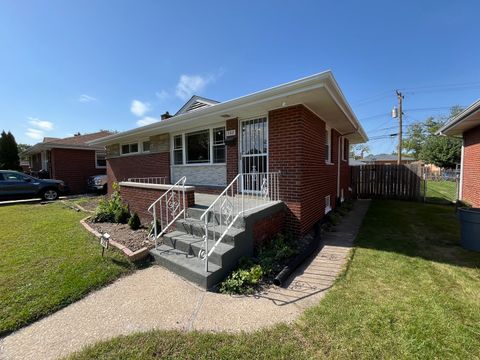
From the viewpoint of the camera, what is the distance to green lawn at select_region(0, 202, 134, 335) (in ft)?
9.55

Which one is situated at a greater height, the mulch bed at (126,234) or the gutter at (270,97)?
the gutter at (270,97)

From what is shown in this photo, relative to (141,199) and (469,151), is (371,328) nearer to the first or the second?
(141,199)

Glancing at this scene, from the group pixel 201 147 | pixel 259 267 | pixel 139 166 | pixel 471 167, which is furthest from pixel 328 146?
pixel 139 166

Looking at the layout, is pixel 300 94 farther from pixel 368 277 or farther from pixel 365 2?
pixel 365 2

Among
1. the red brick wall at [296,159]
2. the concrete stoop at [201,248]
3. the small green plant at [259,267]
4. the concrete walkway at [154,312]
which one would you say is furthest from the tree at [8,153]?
the small green plant at [259,267]

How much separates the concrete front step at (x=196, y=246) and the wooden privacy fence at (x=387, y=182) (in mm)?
11307

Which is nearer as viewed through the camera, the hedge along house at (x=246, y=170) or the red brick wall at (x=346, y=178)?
the hedge along house at (x=246, y=170)

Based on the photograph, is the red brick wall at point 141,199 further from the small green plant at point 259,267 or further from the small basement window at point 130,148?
the small basement window at point 130,148

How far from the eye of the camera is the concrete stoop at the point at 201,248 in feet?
11.4

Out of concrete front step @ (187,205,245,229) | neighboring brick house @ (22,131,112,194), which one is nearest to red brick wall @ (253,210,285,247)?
concrete front step @ (187,205,245,229)

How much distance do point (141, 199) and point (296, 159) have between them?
431 centimetres

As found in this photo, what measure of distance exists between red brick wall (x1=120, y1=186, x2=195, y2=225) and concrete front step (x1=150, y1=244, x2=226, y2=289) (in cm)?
122

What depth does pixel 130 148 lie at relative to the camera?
1098 centimetres

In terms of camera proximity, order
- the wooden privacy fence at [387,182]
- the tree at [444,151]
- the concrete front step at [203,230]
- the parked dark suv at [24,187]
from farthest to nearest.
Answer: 1. the tree at [444,151]
2. the wooden privacy fence at [387,182]
3. the parked dark suv at [24,187]
4. the concrete front step at [203,230]
